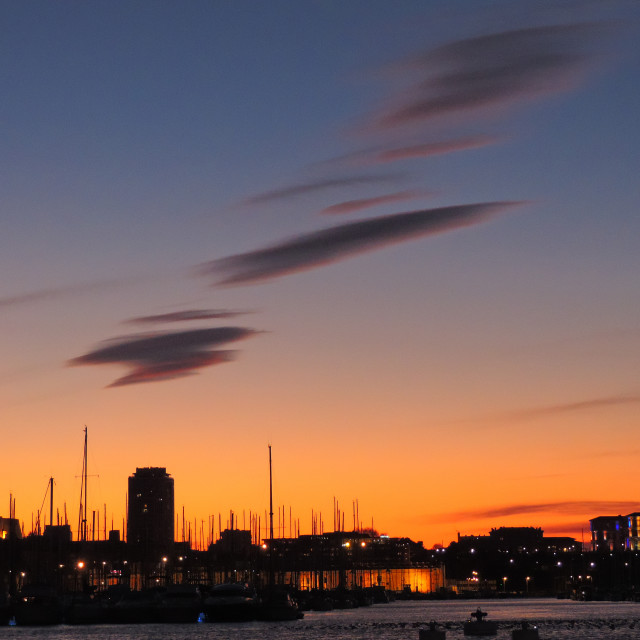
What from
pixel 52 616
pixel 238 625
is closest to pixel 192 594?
pixel 238 625

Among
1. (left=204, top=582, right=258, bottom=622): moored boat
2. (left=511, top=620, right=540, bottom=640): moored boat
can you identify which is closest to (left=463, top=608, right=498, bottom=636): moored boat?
(left=511, top=620, right=540, bottom=640): moored boat

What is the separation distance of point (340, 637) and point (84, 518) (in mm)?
65590

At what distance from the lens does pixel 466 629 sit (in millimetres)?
103625

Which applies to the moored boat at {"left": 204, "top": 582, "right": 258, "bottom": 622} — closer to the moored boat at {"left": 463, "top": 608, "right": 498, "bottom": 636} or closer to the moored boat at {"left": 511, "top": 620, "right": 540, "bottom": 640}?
the moored boat at {"left": 463, "top": 608, "right": 498, "bottom": 636}

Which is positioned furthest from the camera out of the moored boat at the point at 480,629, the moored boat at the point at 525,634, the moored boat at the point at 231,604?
the moored boat at the point at 231,604

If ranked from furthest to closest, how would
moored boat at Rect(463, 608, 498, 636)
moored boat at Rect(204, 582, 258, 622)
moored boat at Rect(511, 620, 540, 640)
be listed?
1. moored boat at Rect(204, 582, 258, 622)
2. moored boat at Rect(463, 608, 498, 636)
3. moored boat at Rect(511, 620, 540, 640)

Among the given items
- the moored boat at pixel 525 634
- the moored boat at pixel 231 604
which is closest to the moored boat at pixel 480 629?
the moored boat at pixel 525 634

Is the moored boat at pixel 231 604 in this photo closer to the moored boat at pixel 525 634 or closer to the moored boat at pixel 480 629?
the moored boat at pixel 480 629

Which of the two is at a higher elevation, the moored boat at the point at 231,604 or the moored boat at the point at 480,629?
the moored boat at the point at 231,604

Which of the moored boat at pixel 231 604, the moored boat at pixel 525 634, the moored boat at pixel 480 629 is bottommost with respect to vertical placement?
the moored boat at pixel 480 629

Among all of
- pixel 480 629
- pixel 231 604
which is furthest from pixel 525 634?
pixel 231 604

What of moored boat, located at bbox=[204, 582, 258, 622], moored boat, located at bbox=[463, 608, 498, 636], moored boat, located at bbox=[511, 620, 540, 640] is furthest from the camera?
moored boat, located at bbox=[204, 582, 258, 622]

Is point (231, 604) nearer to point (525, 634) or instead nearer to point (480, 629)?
point (480, 629)

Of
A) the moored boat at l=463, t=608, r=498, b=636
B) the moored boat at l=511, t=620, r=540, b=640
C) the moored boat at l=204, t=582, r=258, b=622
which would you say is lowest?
the moored boat at l=463, t=608, r=498, b=636
